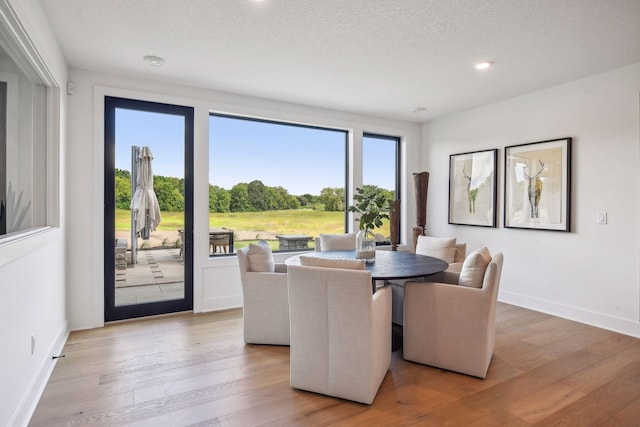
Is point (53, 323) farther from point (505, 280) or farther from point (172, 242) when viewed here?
point (505, 280)

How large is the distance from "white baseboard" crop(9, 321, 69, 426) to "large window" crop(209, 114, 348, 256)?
175cm

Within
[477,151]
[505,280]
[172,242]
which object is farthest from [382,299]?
[477,151]

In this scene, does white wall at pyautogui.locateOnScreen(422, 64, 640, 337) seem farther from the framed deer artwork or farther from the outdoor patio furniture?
the outdoor patio furniture

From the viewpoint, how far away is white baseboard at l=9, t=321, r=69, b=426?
1939 mm

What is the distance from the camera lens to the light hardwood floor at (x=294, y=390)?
6.73 feet

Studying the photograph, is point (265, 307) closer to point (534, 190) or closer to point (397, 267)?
point (397, 267)

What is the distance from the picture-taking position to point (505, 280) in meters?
4.54

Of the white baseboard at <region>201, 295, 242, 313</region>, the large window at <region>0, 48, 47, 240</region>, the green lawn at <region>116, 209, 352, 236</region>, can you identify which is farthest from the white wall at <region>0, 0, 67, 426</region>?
the white baseboard at <region>201, 295, 242, 313</region>

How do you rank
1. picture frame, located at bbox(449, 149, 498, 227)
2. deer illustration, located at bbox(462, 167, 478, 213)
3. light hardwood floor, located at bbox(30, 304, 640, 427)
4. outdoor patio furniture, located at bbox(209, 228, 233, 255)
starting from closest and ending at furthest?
light hardwood floor, located at bbox(30, 304, 640, 427), outdoor patio furniture, located at bbox(209, 228, 233, 255), picture frame, located at bbox(449, 149, 498, 227), deer illustration, located at bbox(462, 167, 478, 213)

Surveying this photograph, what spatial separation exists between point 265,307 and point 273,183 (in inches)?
81.6

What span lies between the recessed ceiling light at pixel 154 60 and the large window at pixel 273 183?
101 centimetres

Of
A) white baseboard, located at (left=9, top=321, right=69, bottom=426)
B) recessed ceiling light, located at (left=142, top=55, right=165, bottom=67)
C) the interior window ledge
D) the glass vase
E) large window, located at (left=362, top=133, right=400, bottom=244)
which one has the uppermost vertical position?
Answer: recessed ceiling light, located at (left=142, top=55, right=165, bottom=67)

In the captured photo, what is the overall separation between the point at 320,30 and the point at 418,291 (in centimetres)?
215

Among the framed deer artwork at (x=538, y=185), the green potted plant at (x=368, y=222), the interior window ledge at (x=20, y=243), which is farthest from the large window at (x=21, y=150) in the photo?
the framed deer artwork at (x=538, y=185)
